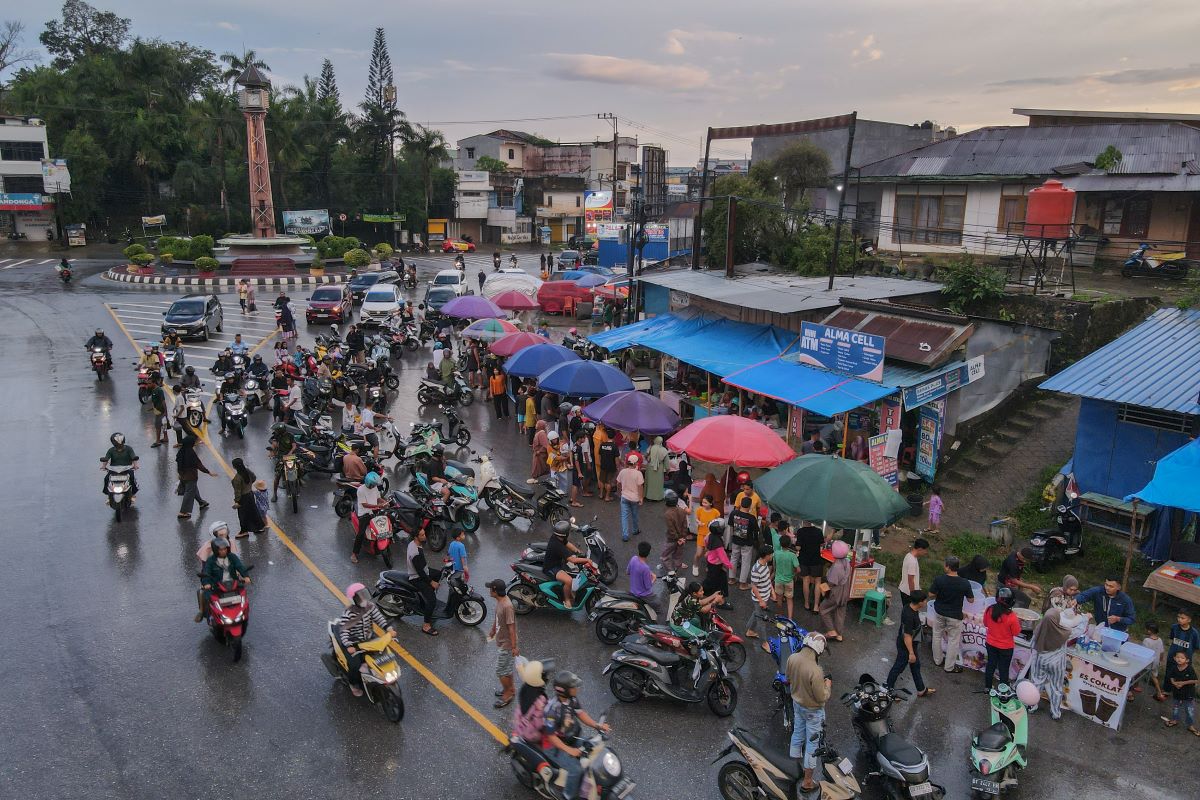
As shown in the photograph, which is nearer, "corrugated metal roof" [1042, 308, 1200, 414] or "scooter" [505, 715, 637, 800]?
"scooter" [505, 715, 637, 800]

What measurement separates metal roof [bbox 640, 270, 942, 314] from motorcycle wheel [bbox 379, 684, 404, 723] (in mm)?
11478

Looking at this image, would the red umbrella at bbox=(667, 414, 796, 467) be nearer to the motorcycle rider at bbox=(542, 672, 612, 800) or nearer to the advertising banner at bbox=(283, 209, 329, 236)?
the motorcycle rider at bbox=(542, 672, 612, 800)

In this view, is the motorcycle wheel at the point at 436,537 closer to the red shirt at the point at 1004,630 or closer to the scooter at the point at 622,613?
the scooter at the point at 622,613

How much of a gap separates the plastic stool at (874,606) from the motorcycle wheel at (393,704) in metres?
6.01

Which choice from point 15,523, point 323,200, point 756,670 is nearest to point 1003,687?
point 756,670

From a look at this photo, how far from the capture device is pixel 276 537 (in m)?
12.7

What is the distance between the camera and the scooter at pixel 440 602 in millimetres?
9961

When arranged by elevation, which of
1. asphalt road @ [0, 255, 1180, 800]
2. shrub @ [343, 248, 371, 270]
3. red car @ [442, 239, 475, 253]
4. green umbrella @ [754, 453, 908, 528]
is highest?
red car @ [442, 239, 475, 253]

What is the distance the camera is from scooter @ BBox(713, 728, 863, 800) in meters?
6.64

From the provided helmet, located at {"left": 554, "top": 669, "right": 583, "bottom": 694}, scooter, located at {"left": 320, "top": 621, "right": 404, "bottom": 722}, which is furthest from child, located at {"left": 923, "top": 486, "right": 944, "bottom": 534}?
scooter, located at {"left": 320, "top": 621, "right": 404, "bottom": 722}

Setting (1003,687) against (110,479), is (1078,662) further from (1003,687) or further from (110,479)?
(110,479)

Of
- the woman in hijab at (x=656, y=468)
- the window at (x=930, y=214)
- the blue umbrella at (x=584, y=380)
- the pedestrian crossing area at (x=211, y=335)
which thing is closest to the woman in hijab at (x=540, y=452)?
the blue umbrella at (x=584, y=380)

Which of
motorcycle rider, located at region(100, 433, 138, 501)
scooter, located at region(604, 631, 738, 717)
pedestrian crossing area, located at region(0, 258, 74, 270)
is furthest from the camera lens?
pedestrian crossing area, located at region(0, 258, 74, 270)

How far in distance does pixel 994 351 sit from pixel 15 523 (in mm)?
17733
